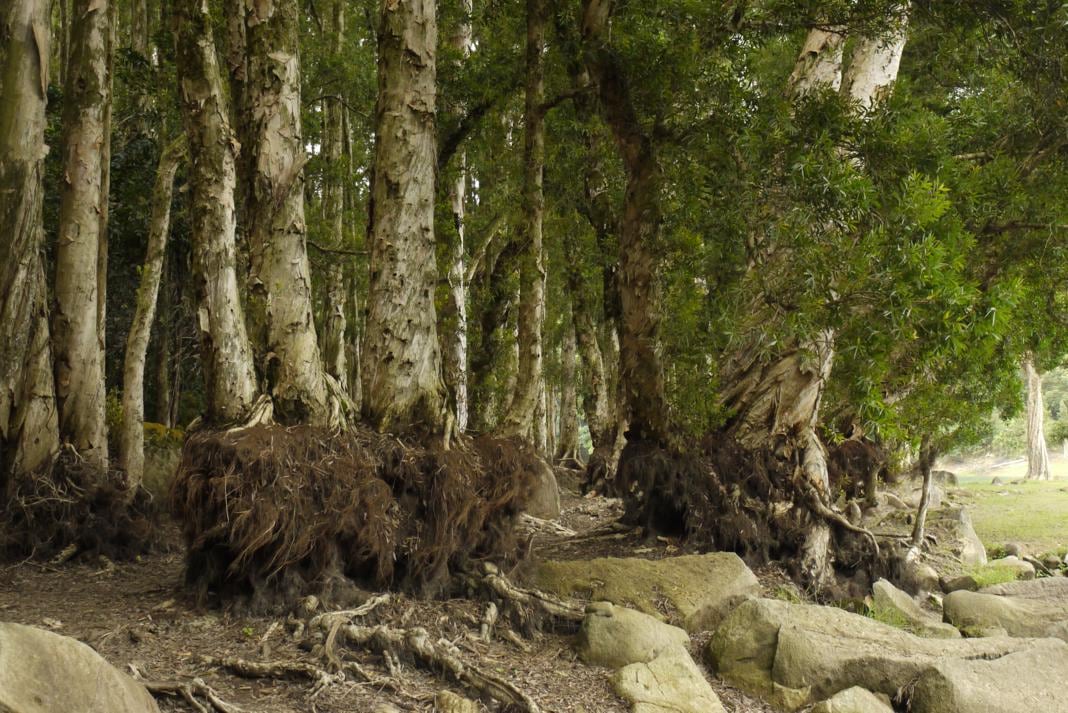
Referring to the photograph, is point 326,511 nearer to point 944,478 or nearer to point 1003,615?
point 1003,615

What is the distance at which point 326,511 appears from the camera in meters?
6.71

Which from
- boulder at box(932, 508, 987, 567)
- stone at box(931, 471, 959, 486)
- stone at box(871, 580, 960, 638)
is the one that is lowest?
stone at box(931, 471, 959, 486)

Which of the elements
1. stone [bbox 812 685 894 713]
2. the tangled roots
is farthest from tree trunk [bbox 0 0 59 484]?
stone [bbox 812 685 894 713]

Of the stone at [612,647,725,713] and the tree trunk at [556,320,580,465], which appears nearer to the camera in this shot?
the stone at [612,647,725,713]

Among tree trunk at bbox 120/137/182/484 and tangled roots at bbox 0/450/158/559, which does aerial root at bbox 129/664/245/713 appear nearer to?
tangled roots at bbox 0/450/158/559

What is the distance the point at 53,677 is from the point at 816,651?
5.49m

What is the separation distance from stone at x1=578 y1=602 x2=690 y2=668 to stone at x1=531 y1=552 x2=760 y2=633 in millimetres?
745

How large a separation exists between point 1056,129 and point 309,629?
A: 29.3 ft

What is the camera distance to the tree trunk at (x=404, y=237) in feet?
25.4

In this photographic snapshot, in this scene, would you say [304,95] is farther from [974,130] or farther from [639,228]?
[974,130]

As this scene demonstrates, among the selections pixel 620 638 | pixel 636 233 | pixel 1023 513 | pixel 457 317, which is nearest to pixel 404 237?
pixel 636 233

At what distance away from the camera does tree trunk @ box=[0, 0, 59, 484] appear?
786 centimetres

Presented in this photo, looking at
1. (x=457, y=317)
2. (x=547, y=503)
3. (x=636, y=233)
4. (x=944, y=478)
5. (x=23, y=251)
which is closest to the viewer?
(x=23, y=251)

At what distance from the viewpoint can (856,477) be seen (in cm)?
1520
